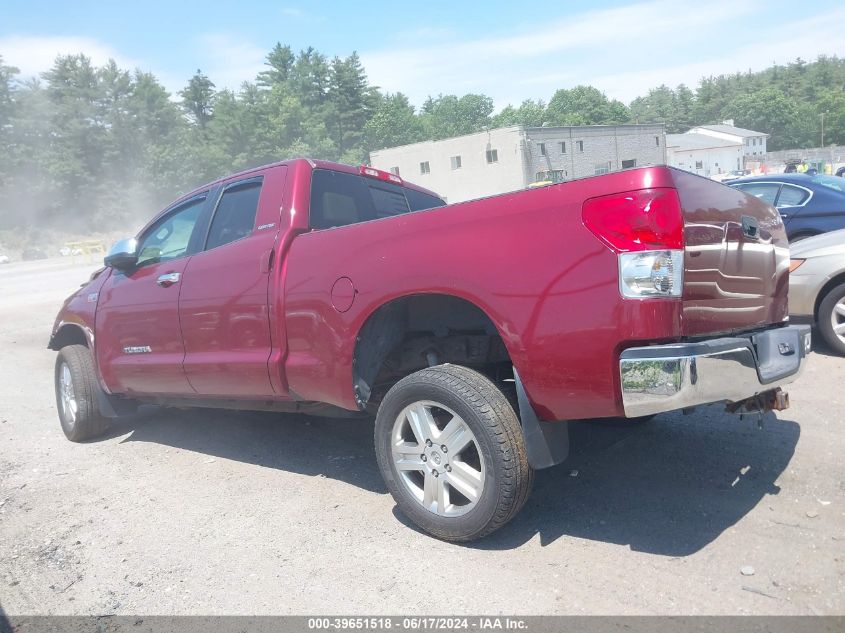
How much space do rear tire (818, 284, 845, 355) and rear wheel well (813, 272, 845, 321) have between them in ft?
0.10

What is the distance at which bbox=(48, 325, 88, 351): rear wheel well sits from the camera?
5748 millimetres

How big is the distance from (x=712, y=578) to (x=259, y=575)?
6.71ft

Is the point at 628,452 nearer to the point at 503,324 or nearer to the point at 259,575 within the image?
the point at 503,324

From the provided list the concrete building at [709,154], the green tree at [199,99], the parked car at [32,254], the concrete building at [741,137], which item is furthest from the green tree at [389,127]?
the concrete building at [741,137]

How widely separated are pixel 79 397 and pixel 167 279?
5.31 ft

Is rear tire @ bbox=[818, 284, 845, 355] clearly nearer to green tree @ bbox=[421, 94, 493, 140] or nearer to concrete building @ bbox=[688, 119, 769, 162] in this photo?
concrete building @ bbox=[688, 119, 769, 162]

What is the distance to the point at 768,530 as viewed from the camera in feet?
10.2

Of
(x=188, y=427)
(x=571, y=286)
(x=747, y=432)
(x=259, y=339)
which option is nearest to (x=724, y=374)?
(x=571, y=286)

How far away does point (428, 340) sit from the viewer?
365cm

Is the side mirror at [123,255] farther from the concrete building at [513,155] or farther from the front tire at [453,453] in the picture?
the concrete building at [513,155]

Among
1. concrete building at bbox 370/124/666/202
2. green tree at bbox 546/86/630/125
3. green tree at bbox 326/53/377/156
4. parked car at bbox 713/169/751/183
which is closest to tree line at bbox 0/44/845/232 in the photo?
green tree at bbox 326/53/377/156

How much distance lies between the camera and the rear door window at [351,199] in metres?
4.19

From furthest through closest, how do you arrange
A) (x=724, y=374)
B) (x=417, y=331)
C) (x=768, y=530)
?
(x=417, y=331), (x=768, y=530), (x=724, y=374)

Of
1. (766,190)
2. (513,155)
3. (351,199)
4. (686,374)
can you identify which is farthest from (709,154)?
(686,374)
